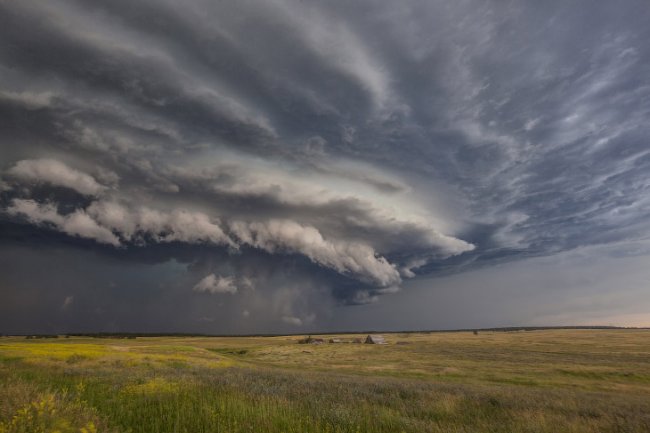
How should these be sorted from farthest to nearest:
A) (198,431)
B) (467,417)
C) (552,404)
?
(552,404) < (467,417) < (198,431)

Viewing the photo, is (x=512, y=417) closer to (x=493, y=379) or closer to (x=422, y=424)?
(x=422, y=424)

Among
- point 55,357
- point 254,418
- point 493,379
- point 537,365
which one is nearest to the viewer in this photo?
point 254,418

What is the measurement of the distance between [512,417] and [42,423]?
1230 cm

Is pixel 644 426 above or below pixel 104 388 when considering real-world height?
below

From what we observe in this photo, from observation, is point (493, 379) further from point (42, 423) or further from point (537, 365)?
point (42, 423)

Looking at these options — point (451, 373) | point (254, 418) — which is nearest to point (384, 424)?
point (254, 418)

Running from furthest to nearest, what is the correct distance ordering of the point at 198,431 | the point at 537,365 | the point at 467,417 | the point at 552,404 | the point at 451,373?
1. the point at 537,365
2. the point at 451,373
3. the point at 552,404
4. the point at 467,417
5. the point at 198,431

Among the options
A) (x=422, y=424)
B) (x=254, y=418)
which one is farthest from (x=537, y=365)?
(x=254, y=418)

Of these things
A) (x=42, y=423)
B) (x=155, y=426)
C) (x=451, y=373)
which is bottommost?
(x=451, y=373)

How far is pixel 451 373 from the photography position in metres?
42.3

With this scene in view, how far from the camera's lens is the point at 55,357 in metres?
31.5

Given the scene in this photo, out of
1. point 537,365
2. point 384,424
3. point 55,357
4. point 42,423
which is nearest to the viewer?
point 42,423

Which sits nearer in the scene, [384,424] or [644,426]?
[384,424]

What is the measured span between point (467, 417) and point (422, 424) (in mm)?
3201
